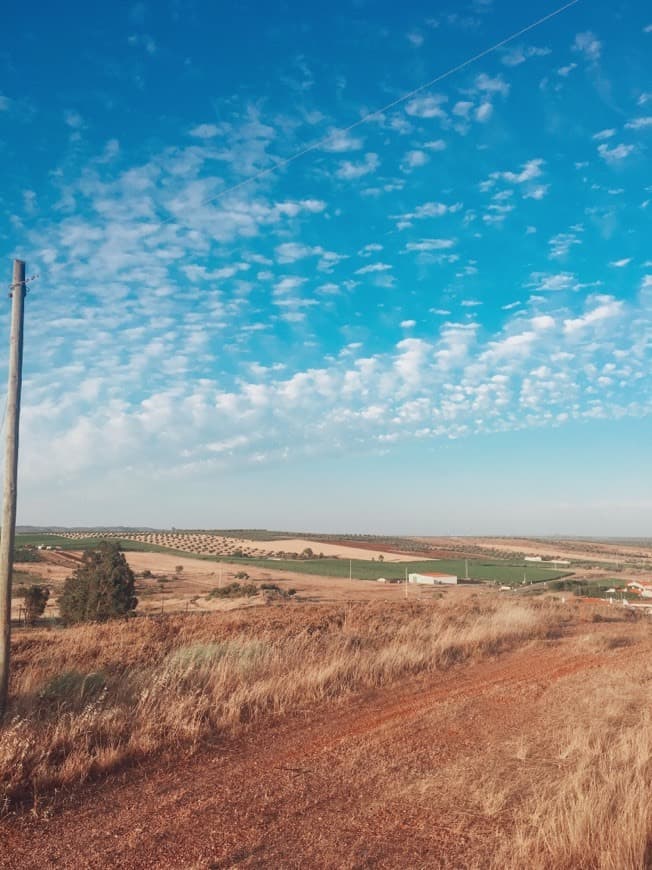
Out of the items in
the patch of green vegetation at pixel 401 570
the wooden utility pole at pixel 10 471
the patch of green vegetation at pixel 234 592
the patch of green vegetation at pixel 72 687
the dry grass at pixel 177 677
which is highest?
the wooden utility pole at pixel 10 471

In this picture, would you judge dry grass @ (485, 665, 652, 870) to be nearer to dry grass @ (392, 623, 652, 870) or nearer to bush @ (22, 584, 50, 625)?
dry grass @ (392, 623, 652, 870)

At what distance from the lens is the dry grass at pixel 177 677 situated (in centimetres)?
718

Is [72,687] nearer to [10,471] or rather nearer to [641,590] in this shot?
[10,471]

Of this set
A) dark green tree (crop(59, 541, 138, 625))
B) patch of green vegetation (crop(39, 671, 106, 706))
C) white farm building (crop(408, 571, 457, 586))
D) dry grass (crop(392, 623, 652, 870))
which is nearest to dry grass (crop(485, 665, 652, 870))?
dry grass (crop(392, 623, 652, 870))

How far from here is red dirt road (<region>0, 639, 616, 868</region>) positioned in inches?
206

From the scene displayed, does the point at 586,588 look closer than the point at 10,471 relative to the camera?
No

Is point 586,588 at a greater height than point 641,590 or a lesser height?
lesser

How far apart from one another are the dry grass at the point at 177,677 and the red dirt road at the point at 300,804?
1.82 feet

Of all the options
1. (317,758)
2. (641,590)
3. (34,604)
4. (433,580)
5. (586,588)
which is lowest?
(433,580)

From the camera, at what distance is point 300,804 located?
6.23m

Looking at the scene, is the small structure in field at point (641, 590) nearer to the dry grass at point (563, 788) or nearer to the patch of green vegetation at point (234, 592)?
the patch of green vegetation at point (234, 592)

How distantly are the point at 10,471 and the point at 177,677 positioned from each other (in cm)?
428

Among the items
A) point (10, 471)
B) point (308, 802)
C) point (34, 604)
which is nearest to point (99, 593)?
point (34, 604)

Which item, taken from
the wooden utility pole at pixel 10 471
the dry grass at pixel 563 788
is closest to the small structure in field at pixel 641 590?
the dry grass at pixel 563 788
